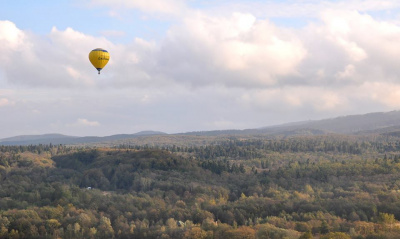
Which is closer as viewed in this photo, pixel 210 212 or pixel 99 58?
pixel 210 212

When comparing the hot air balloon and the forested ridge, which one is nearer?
the forested ridge

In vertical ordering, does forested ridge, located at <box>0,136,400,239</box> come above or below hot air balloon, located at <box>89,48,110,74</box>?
below

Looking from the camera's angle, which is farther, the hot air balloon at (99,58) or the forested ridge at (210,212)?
the hot air balloon at (99,58)

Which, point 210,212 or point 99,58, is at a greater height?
point 99,58

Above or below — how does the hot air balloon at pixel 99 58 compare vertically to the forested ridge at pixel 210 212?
above

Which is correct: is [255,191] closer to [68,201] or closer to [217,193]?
[217,193]

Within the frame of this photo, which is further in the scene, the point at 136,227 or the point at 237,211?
the point at 237,211

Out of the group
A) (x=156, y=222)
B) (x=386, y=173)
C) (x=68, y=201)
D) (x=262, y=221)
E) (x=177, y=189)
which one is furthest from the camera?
(x=386, y=173)

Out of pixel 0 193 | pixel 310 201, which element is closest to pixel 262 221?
pixel 310 201
